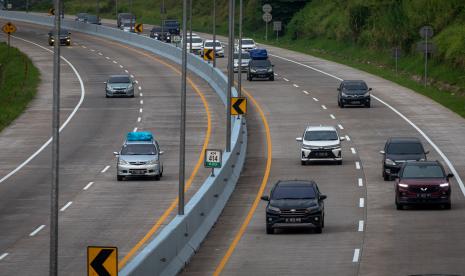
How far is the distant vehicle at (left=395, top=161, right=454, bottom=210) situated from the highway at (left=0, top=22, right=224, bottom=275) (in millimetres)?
7360

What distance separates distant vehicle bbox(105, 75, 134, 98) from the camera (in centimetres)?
8121

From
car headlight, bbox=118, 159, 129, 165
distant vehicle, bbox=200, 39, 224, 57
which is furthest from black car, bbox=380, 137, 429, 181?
distant vehicle, bbox=200, 39, 224, 57

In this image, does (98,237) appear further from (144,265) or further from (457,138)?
(457,138)

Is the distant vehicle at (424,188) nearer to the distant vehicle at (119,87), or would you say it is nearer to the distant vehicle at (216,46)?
the distant vehicle at (119,87)

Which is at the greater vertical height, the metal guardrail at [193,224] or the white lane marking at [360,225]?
the metal guardrail at [193,224]

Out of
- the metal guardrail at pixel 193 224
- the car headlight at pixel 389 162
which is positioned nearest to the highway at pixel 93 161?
the metal guardrail at pixel 193 224

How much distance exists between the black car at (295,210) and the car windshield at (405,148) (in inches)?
481

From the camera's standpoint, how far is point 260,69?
295 feet

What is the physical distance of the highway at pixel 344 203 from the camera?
31.7 metres

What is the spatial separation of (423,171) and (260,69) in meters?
49.2

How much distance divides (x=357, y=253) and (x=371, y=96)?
47010 millimetres

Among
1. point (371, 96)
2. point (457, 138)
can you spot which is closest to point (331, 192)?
point (457, 138)

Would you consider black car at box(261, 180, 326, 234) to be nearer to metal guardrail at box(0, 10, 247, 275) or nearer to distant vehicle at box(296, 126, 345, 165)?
metal guardrail at box(0, 10, 247, 275)

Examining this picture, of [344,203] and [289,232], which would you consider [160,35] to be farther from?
[289,232]
